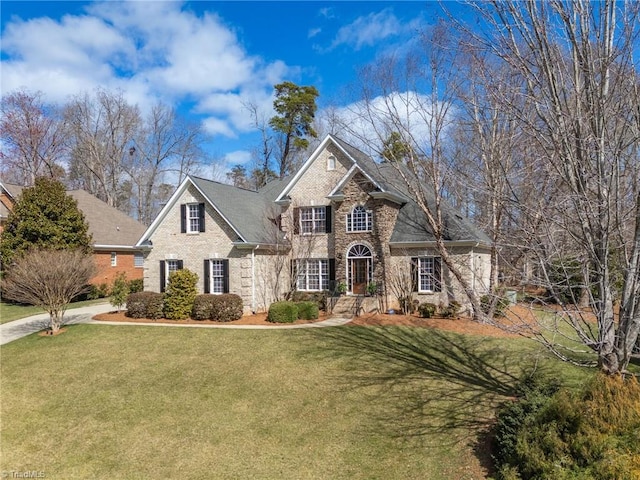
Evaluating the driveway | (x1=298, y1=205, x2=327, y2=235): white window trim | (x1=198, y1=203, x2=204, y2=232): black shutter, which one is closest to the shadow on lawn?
(x1=298, y1=205, x2=327, y2=235): white window trim

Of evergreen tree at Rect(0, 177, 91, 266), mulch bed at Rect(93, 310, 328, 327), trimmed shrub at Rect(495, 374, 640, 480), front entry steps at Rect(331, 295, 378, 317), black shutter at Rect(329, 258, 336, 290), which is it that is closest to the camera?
trimmed shrub at Rect(495, 374, 640, 480)

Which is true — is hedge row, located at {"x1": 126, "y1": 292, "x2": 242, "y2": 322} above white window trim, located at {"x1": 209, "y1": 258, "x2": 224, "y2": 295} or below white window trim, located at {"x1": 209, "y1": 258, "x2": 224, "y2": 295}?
below

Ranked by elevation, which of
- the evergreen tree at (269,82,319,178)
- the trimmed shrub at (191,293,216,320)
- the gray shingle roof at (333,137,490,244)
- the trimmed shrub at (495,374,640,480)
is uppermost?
the evergreen tree at (269,82,319,178)

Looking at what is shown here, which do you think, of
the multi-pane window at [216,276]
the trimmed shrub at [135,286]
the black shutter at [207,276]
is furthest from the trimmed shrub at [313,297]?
the trimmed shrub at [135,286]

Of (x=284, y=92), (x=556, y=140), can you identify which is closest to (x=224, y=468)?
(x=556, y=140)

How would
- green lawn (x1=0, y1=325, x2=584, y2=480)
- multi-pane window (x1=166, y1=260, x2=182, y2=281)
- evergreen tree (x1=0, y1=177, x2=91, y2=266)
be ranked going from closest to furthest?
green lawn (x1=0, y1=325, x2=584, y2=480)
multi-pane window (x1=166, y1=260, x2=182, y2=281)
evergreen tree (x1=0, y1=177, x2=91, y2=266)

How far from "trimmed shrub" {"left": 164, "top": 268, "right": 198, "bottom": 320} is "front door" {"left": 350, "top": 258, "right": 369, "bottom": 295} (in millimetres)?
7666

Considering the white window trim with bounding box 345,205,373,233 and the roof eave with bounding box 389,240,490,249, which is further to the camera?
the white window trim with bounding box 345,205,373,233

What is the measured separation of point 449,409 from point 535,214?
16.3 feet

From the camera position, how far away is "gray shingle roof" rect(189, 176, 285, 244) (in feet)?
64.8

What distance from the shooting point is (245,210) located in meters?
21.7

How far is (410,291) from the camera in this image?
1936cm

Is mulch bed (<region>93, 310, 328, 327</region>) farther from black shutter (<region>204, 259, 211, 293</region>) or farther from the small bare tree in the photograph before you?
the small bare tree

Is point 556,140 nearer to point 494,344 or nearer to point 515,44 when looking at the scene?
point 515,44
